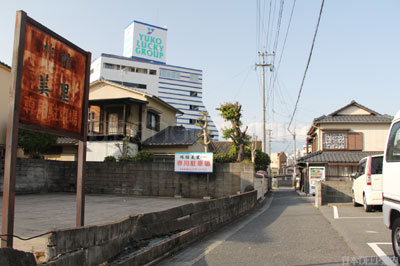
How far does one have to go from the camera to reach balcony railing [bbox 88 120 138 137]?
21.7 meters

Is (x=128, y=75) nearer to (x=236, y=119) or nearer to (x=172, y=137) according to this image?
(x=172, y=137)

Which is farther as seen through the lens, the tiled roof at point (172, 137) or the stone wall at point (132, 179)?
the tiled roof at point (172, 137)

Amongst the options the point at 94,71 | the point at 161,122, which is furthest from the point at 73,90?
the point at 94,71

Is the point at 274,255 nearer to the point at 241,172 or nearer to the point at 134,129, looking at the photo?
the point at 241,172

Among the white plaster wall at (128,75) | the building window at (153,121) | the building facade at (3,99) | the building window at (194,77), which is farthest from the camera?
the building window at (194,77)

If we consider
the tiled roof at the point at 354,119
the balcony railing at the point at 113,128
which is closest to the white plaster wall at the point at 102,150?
the balcony railing at the point at 113,128

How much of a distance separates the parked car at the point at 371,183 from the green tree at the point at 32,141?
54.6ft

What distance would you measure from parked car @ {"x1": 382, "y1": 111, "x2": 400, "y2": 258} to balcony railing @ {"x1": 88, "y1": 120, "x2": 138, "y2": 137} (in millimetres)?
17846

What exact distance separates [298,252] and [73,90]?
519cm

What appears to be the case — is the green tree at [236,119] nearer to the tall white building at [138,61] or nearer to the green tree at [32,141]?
the green tree at [32,141]

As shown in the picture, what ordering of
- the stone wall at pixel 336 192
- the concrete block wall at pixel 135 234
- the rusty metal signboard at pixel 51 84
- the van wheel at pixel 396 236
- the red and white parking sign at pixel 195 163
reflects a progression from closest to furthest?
the concrete block wall at pixel 135 234, the rusty metal signboard at pixel 51 84, the van wheel at pixel 396 236, the stone wall at pixel 336 192, the red and white parking sign at pixel 195 163

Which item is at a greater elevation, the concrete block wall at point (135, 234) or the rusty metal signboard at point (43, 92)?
the rusty metal signboard at point (43, 92)

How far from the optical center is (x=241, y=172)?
51.7 ft

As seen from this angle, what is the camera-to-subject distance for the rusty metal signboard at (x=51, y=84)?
4637 mm
